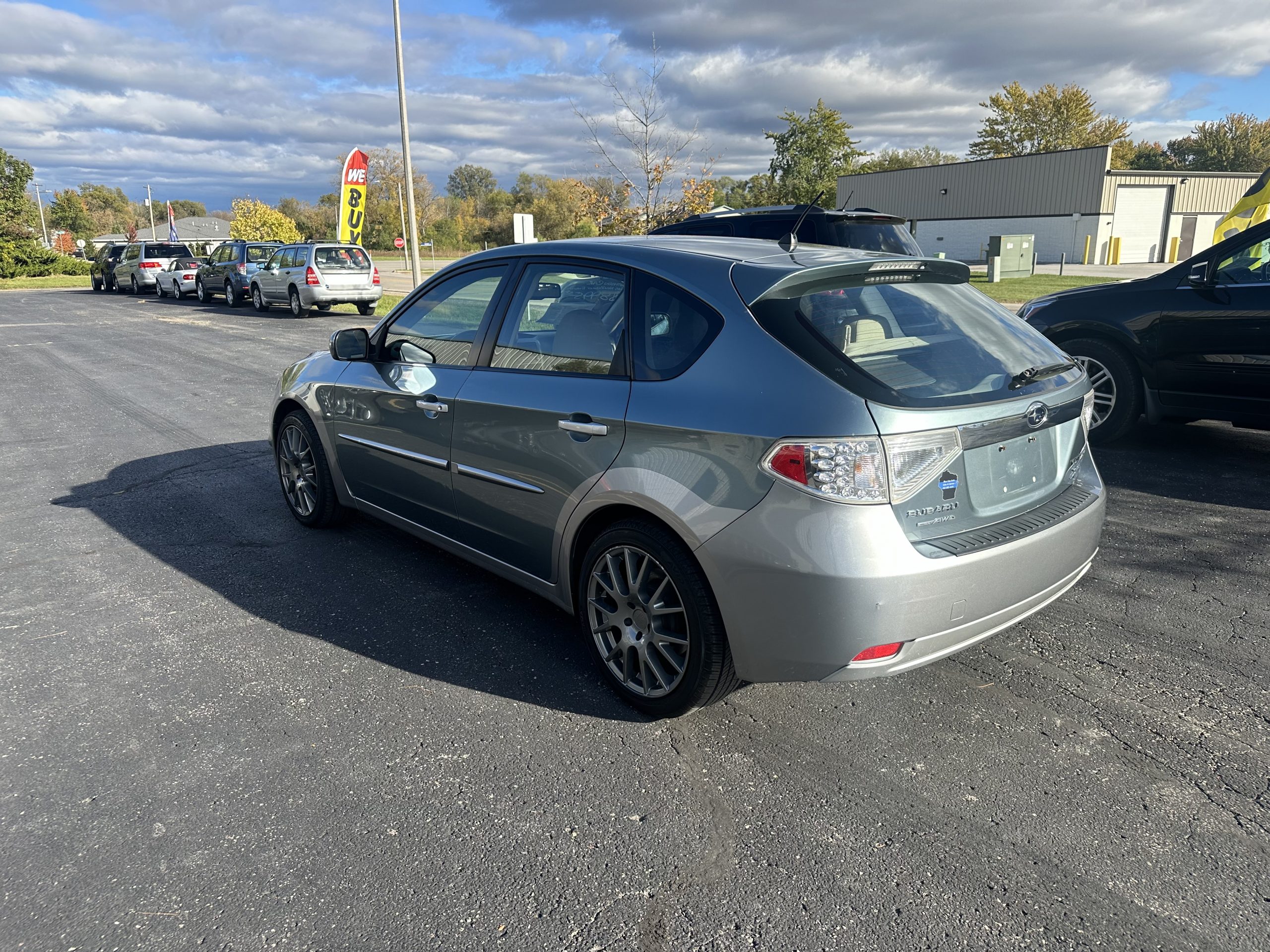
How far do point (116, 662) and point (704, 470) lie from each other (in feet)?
8.90

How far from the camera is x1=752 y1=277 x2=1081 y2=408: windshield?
112 inches

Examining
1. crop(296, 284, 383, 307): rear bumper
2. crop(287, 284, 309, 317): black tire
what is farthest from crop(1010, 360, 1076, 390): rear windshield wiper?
crop(287, 284, 309, 317): black tire

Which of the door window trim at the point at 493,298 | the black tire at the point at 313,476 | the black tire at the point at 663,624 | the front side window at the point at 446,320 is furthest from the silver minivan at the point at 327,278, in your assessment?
the black tire at the point at 663,624

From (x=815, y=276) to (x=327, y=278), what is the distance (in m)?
19.8

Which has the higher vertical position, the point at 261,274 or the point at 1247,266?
the point at 1247,266

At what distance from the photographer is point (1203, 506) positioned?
18.3ft

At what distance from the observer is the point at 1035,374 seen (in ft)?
10.6

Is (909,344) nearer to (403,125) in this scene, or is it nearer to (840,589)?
(840,589)

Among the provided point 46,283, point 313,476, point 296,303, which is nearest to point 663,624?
point 313,476

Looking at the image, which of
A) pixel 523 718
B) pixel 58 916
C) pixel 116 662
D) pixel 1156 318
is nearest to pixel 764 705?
pixel 523 718

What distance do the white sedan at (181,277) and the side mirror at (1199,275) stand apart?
2938 centimetres

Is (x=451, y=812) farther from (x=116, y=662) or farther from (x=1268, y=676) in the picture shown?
(x=1268, y=676)

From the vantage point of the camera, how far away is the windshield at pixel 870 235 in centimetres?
888

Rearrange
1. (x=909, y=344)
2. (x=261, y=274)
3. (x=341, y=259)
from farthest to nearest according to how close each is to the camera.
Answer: (x=261, y=274)
(x=341, y=259)
(x=909, y=344)
